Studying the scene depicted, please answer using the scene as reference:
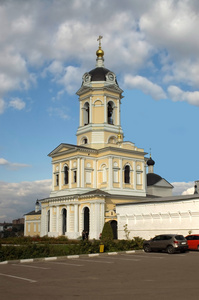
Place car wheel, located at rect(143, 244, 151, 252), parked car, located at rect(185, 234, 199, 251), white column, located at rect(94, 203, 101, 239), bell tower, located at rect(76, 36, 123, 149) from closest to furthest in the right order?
car wheel, located at rect(143, 244, 151, 252), parked car, located at rect(185, 234, 199, 251), white column, located at rect(94, 203, 101, 239), bell tower, located at rect(76, 36, 123, 149)

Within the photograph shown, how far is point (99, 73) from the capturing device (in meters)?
55.0

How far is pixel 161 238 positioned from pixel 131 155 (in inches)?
1044

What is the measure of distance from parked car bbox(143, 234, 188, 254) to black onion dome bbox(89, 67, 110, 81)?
33.4 m

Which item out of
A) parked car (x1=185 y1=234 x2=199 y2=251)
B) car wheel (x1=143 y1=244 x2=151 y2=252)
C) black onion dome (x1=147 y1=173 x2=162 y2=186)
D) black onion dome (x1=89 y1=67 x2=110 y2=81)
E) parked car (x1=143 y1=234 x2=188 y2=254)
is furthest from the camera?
black onion dome (x1=147 y1=173 x2=162 y2=186)

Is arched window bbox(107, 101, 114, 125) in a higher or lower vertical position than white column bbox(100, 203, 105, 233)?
higher

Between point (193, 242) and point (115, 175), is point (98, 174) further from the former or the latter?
point (193, 242)

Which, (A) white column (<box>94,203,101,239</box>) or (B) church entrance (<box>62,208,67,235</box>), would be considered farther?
(B) church entrance (<box>62,208,67,235</box>)

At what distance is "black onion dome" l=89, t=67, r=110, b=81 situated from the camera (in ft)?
179

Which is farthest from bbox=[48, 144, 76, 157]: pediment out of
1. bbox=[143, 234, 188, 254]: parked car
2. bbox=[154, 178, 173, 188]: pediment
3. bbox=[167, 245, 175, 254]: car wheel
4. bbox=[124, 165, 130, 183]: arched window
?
bbox=[167, 245, 175, 254]: car wheel

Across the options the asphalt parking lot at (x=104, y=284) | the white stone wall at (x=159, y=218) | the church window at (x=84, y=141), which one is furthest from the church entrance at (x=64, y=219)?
the asphalt parking lot at (x=104, y=284)

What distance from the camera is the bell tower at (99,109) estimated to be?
52.4 metres

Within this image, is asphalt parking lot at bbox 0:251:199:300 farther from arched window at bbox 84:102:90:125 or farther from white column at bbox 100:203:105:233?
arched window at bbox 84:102:90:125

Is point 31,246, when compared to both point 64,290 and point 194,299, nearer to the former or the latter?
point 64,290

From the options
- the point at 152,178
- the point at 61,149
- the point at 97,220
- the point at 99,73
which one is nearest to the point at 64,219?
the point at 97,220
